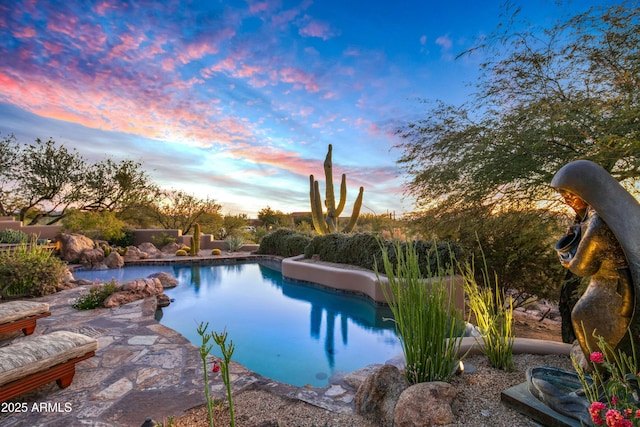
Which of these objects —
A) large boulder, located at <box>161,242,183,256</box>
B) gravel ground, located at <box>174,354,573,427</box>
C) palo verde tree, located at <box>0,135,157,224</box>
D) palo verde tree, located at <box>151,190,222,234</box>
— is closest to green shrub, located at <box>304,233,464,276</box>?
gravel ground, located at <box>174,354,573,427</box>

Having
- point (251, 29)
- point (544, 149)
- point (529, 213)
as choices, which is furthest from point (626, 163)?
point (251, 29)

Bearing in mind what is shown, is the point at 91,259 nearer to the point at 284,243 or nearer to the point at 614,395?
the point at 284,243

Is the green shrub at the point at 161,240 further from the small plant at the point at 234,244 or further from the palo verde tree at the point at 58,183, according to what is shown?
the palo verde tree at the point at 58,183

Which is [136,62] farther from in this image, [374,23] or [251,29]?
[374,23]

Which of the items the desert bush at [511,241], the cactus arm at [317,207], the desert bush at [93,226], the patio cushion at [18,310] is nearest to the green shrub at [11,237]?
the desert bush at [93,226]

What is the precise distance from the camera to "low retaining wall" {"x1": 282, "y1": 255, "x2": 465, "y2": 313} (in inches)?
279

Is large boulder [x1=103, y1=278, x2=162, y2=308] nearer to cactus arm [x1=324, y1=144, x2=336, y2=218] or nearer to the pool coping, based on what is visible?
the pool coping

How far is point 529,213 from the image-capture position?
175 inches

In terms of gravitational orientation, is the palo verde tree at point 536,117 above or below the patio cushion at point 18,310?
above

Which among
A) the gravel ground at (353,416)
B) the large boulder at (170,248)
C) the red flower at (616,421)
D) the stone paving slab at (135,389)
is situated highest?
the red flower at (616,421)

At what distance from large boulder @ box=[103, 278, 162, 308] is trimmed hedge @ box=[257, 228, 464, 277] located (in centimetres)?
481

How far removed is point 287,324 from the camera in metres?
6.12

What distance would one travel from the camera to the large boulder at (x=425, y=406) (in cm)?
196

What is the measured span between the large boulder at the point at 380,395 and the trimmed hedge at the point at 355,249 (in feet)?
12.2
